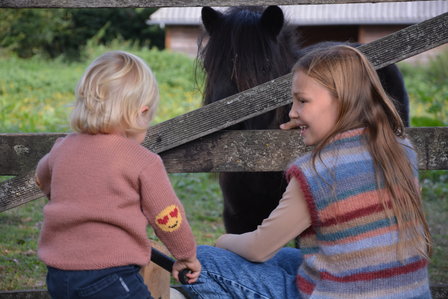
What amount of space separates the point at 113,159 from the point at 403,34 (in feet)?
5.05

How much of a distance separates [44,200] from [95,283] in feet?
16.8

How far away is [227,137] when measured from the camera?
3.05m

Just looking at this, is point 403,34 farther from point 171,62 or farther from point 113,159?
point 171,62

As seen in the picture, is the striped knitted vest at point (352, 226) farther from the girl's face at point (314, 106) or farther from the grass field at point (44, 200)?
the grass field at point (44, 200)

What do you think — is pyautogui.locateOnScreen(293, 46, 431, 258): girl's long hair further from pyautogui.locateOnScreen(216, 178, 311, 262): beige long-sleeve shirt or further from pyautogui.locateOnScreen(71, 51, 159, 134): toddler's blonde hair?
pyautogui.locateOnScreen(71, 51, 159, 134): toddler's blonde hair

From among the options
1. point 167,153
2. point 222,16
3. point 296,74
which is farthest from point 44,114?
point 296,74

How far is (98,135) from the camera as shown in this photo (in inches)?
90.8

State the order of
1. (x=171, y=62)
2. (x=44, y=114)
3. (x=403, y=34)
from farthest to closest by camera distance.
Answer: (x=171, y=62) → (x=44, y=114) → (x=403, y=34)

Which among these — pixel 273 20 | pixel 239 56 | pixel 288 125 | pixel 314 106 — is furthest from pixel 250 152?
pixel 273 20

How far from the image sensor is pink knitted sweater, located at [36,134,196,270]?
2240 millimetres

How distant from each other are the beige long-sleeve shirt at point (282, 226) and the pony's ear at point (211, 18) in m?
2.08

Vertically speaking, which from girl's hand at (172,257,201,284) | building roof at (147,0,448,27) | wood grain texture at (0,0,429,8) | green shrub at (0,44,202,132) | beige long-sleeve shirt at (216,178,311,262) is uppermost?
wood grain texture at (0,0,429,8)

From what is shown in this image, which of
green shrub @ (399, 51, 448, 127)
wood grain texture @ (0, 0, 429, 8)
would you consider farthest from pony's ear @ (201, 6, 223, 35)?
green shrub @ (399, 51, 448, 127)

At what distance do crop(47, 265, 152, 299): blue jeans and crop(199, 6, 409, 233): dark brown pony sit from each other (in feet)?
5.44
